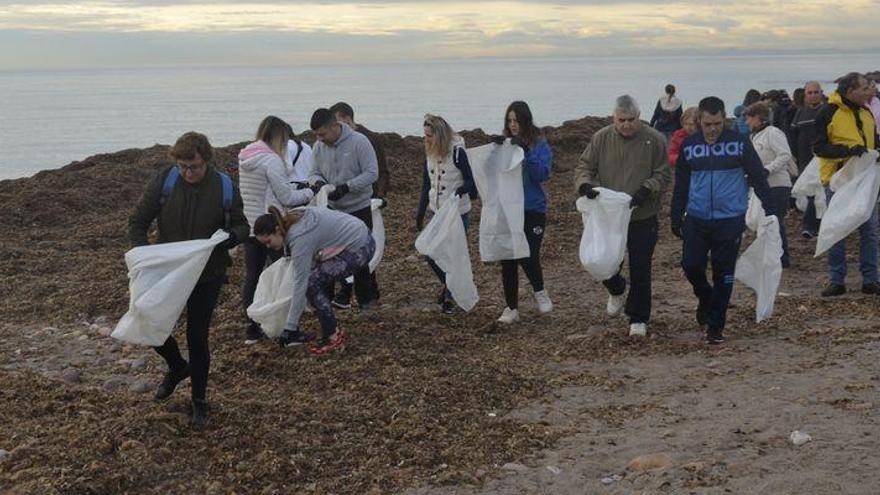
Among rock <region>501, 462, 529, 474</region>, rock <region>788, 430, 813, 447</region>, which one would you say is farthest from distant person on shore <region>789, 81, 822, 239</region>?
rock <region>501, 462, 529, 474</region>

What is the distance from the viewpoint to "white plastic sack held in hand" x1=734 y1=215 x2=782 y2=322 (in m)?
7.95

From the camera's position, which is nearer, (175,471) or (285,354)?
(175,471)

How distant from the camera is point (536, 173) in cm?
845

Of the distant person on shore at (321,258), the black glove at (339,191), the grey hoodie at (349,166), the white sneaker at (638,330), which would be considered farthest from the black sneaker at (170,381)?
the white sneaker at (638,330)

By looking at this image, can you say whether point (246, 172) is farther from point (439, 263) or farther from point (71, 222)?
point (71, 222)

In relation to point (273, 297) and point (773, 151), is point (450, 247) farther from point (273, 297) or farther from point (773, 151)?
point (773, 151)

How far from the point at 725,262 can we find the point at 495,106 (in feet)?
195

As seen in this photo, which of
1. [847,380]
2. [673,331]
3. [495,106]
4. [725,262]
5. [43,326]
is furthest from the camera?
[495,106]

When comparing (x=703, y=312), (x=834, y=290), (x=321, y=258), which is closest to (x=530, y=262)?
(x=703, y=312)

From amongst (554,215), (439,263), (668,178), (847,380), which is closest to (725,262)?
(668,178)

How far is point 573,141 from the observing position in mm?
23141

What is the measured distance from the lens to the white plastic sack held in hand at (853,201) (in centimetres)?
902

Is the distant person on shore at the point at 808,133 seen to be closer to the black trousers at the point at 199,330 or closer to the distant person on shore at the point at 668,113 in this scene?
the distant person on shore at the point at 668,113

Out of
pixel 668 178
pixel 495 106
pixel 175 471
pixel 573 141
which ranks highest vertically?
pixel 668 178
